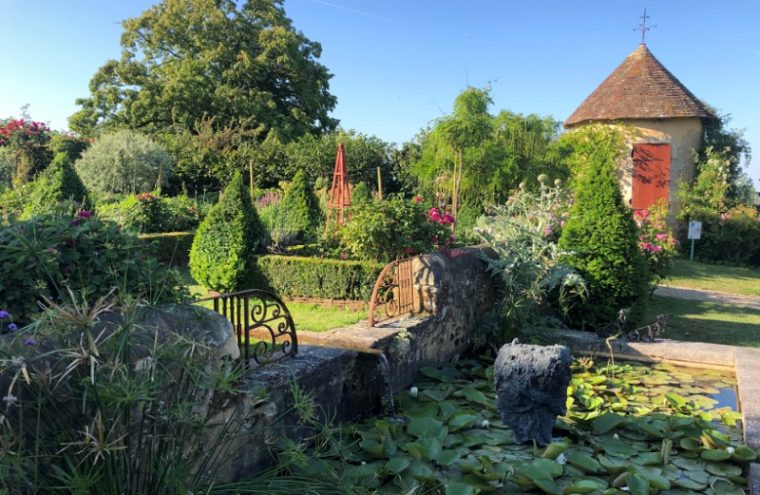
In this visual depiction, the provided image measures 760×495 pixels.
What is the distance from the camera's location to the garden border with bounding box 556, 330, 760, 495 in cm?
486

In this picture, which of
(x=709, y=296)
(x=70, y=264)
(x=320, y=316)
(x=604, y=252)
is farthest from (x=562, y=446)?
(x=709, y=296)

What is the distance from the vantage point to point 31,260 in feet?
7.71

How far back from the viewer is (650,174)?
16.8 meters

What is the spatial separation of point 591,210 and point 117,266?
18.0ft

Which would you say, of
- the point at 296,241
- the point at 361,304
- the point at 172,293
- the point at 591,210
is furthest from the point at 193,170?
the point at 172,293

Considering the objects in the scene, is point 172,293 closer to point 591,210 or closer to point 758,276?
point 591,210

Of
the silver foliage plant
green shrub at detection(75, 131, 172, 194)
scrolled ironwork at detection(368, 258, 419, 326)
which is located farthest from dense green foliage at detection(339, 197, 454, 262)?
green shrub at detection(75, 131, 172, 194)

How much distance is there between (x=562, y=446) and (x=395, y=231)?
3929mm

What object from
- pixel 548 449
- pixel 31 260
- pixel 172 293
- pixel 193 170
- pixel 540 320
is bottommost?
pixel 548 449

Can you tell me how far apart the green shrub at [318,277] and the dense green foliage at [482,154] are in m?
7.09

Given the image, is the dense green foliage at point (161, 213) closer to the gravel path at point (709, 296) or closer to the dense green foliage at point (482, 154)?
the dense green foliage at point (482, 154)

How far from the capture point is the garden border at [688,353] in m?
4.86

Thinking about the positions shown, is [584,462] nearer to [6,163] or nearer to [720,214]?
[720,214]

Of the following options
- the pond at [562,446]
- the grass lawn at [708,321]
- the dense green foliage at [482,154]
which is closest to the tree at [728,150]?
the dense green foliage at [482,154]
